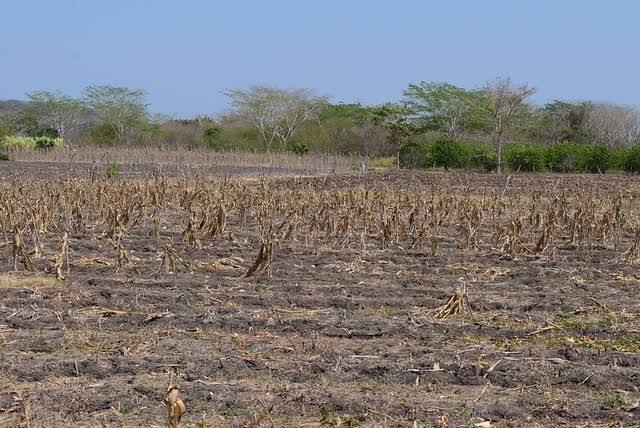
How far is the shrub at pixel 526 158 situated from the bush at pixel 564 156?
37 cm

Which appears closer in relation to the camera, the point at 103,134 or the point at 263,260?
the point at 263,260

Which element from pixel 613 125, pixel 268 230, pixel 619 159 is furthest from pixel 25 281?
pixel 613 125

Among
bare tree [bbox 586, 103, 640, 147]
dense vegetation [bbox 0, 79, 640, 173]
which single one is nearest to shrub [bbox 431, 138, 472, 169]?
dense vegetation [bbox 0, 79, 640, 173]

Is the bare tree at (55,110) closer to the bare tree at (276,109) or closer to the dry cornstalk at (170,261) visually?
the bare tree at (276,109)

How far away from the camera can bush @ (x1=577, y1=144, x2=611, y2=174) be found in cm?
3350

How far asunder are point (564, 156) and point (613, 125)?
16554mm

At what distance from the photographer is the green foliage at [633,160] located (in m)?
32.7

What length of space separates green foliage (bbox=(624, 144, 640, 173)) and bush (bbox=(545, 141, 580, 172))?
1883 millimetres

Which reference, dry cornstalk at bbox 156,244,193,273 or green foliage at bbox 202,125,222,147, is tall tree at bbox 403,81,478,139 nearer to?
green foliage at bbox 202,125,222,147

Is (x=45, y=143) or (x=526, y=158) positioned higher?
(x=45, y=143)

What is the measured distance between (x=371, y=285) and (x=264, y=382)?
351cm

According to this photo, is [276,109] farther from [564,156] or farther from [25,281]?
[25,281]

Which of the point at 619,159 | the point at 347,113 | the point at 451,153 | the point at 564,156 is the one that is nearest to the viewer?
the point at 619,159

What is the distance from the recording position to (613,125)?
160 feet
